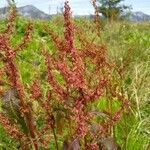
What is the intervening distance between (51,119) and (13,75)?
37cm

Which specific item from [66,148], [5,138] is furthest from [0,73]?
[5,138]

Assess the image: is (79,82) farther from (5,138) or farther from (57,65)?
(5,138)

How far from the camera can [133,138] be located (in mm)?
4086

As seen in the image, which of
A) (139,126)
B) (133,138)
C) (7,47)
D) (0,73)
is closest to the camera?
(7,47)

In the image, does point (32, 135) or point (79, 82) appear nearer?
point (79, 82)

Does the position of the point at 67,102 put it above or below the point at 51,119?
above

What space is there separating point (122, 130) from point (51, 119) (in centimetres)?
160

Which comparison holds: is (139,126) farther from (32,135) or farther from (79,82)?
(79,82)

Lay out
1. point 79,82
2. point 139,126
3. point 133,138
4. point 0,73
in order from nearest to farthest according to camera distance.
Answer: point 79,82 < point 0,73 < point 133,138 < point 139,126

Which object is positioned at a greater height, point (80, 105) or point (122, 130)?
point (80, 105)

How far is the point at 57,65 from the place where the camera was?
245 centimetres

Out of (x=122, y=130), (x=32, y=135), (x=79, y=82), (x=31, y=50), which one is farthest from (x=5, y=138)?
(x=31, y=50)

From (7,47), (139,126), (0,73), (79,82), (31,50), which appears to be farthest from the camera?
(31,50)

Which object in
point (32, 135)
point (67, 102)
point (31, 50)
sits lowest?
point (31, 50)
